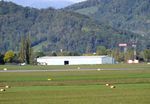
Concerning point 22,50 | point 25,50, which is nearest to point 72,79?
point 25,50

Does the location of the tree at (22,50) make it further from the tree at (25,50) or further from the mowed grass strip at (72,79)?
the mowed grass strip at (72,79)

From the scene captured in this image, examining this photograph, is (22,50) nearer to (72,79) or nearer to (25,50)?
(25,50)

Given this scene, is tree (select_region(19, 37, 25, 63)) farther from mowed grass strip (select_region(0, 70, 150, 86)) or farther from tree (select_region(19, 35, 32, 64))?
mowed grass strip (select_region(0, 70, 150, 86))

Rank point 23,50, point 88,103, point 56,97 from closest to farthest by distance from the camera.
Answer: point 88,103 → point 56,97 → point 23,50

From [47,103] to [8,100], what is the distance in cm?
343

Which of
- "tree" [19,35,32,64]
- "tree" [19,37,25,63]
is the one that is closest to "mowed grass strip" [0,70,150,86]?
"tree" [19,35,32,64]

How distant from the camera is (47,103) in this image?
27.6m

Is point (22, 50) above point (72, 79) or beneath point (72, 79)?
above

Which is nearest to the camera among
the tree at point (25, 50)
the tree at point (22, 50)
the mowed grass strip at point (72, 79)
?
the mowed grass strip at point (72, 79)

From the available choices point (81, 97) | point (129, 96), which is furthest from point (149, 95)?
point (81, 97)

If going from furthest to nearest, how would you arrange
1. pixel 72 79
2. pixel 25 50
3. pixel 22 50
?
pixel 22 50, pixel 25 50, pixel 72 79

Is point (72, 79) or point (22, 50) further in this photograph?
point (22, 50)

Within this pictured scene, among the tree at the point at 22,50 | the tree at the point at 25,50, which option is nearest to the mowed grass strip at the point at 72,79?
the tree at the point at 25,50

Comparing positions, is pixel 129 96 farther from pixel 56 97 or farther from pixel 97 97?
pixel 56 97
